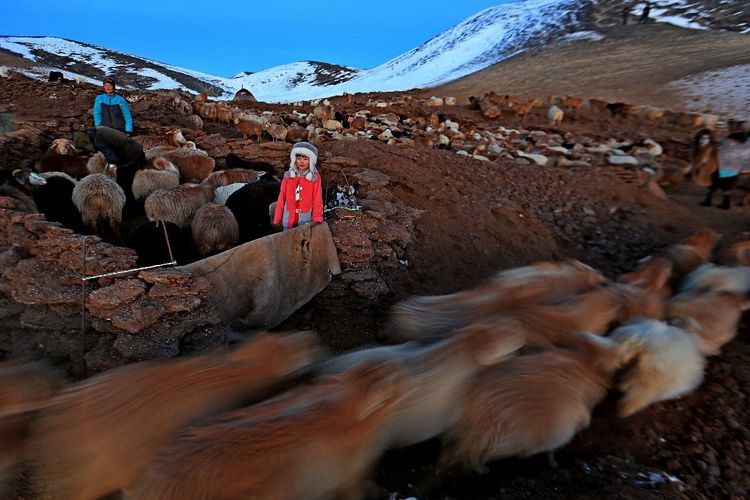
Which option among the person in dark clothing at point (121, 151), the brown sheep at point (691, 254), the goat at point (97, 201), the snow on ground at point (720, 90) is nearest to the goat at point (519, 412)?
the brown sheep at point (691, 254)

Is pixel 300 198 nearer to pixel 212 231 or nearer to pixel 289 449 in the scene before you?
pixel 212 231

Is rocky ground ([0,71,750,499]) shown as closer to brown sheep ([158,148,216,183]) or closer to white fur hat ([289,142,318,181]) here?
white fur hat ([289,142,318,181])

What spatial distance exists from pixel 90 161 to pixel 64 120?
11.7ft

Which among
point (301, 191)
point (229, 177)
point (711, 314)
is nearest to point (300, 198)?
point (301, 191)

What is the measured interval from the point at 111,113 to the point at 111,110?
5 centimetres

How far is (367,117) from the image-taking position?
12258 millimetres

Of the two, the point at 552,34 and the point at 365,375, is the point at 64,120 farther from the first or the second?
the point at 552,34

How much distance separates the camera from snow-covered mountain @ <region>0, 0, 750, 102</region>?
33000 mm

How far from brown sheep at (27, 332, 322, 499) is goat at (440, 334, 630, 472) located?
35.1 inches

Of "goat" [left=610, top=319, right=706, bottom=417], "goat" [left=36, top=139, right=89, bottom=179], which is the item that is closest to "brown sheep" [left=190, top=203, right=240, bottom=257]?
"goat" [left=36, top=139, right=89, bottom=179]

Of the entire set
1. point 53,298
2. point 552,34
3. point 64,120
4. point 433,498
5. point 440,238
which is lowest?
point 433,498

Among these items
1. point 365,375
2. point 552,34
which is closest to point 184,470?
point 365,375

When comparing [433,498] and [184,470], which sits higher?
[184,470]

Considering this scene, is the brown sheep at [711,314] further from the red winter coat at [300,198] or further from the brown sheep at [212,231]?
the brown sheep at [212,231]
